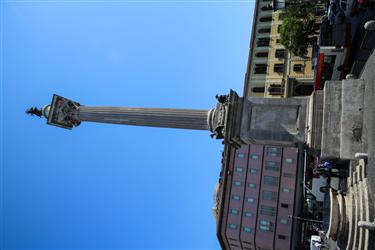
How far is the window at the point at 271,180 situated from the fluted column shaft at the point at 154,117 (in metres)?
30.9

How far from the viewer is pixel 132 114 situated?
20172 millimetres

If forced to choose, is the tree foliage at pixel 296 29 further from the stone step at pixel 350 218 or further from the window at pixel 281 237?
the stone step at pixel 350 218

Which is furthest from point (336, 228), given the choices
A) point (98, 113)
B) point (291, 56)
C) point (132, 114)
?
point (291, 56)

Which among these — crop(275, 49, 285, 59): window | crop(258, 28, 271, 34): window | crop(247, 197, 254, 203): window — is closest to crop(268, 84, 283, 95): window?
crop(275, 49, 285, 59): window

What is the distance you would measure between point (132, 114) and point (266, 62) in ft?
91.1

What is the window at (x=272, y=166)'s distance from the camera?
47.6m

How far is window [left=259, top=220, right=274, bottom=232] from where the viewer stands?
4572 centimetres

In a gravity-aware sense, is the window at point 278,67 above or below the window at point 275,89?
above

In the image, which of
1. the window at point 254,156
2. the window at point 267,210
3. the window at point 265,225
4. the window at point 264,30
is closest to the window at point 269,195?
the window at point 267,210

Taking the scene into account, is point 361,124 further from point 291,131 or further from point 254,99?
point 254,99

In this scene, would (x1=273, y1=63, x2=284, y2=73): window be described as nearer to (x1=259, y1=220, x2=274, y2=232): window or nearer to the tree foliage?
the tree foliage

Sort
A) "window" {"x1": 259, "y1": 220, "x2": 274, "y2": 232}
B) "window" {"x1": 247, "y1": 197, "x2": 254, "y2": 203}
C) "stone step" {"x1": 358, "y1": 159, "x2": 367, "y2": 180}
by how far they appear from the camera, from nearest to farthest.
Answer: "stone step" {"x1": 358, "y1": 159, "x2": 367, "y2": 180} → "window" {"x1": 259, "y1": 220, "x2": 274, "y2": 232} → "window" {"x1": 247, "y1": 197, "x2": 254, "y2": 203}

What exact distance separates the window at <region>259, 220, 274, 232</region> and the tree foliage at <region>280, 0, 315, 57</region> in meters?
21.1

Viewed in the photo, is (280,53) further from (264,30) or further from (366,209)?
(366,209)
